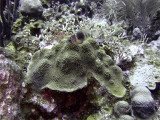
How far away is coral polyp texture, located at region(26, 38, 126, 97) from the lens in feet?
6.59

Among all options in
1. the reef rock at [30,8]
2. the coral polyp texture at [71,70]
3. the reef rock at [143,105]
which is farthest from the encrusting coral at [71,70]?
the reef rock at [30,8]

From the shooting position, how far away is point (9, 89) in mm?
1763

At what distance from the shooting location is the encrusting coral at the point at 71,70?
201 cm

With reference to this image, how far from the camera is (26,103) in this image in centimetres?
204

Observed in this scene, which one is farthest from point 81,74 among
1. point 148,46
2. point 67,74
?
point 148,46

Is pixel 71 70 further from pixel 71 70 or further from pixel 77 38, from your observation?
pixel 77 38

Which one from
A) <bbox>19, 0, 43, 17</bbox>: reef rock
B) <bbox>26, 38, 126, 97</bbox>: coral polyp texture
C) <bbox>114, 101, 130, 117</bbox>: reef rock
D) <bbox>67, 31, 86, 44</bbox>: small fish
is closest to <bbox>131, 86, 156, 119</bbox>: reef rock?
<bbox>114, 101, 130, 117</bbox>: reef rock

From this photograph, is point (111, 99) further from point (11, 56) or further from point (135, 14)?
point (135, 14)

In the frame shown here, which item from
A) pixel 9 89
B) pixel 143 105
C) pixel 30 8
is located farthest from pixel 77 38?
pixel 30 8

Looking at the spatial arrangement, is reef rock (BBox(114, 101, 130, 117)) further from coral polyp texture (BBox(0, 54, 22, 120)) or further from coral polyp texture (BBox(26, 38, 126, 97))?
coral polyp texture (BBox(0, 54, 22, 120))

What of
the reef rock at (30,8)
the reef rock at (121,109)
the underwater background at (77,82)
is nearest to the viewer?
the underwater background at (77,82)

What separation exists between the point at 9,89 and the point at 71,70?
3.12 feet

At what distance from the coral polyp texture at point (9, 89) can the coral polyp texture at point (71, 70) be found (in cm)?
23

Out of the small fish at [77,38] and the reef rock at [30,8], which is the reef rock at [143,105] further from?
the reef rock at [30,8]
